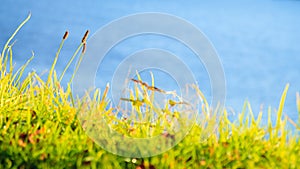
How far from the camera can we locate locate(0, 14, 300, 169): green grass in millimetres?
3229

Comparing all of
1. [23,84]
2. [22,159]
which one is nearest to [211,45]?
[22,159]

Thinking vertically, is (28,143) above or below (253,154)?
below

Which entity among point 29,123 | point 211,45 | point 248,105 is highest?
point 211,45

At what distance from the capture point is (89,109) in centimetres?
386

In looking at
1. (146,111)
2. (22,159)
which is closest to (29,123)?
(22,159)

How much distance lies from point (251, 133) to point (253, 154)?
274mm

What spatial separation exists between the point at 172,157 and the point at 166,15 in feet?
4.09

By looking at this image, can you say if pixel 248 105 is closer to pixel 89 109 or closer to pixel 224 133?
pixel 224 133

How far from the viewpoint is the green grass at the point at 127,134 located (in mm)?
3229

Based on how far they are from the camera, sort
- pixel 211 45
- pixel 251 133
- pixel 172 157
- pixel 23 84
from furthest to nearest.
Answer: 1. pixel 23 84
2. pixel 211 45
3. pixel 251 133
4. pixel 172 157

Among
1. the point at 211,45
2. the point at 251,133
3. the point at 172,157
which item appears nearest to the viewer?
the point at 172,157

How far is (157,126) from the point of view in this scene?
140 inches

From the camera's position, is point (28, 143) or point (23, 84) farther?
point (23, 84)

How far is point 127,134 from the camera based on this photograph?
3.54 metres
